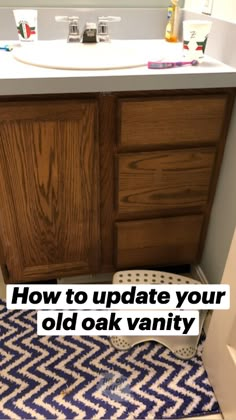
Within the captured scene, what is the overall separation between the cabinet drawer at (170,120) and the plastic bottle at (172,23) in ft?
1.43

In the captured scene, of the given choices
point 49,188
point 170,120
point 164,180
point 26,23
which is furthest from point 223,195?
point 26,23

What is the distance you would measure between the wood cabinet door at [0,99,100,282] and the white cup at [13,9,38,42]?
380mm

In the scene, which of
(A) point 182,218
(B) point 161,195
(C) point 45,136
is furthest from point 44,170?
(A) point 182,218

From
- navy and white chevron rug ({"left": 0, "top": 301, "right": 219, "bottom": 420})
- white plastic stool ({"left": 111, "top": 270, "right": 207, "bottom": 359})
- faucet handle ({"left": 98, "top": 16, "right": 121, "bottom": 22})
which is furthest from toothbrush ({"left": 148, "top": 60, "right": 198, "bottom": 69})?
navy and white chevron rug ({"left": 0, "top": 301, "right": 219, "bottom": 420})

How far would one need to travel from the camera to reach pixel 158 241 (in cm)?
118

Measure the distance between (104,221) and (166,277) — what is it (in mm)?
326

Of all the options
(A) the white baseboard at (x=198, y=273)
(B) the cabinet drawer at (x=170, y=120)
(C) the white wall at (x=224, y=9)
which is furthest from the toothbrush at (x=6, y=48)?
(A) the white baseboard at (x=198, y=273)

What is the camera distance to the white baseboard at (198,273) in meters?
1.29

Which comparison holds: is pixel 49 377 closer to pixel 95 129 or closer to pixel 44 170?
pixel 44 170

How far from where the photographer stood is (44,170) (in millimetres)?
943

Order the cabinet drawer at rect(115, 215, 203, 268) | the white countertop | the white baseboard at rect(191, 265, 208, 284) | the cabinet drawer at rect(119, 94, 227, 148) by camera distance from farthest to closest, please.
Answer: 1. the white baseboard at rect(191, 265, 208, 284)
2. the cabinet drawer at rect(115, 215, 203, 268)
3. the cabinet drawer at rect(119, 94, 227, 148)
4. the white countertop

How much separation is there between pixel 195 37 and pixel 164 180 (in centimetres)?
42

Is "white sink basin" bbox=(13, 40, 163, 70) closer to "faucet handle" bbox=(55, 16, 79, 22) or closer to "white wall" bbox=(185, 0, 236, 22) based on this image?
"faucet handle" bbox=(55, 16, 79, 22)

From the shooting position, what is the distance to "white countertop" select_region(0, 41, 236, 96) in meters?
0.78
